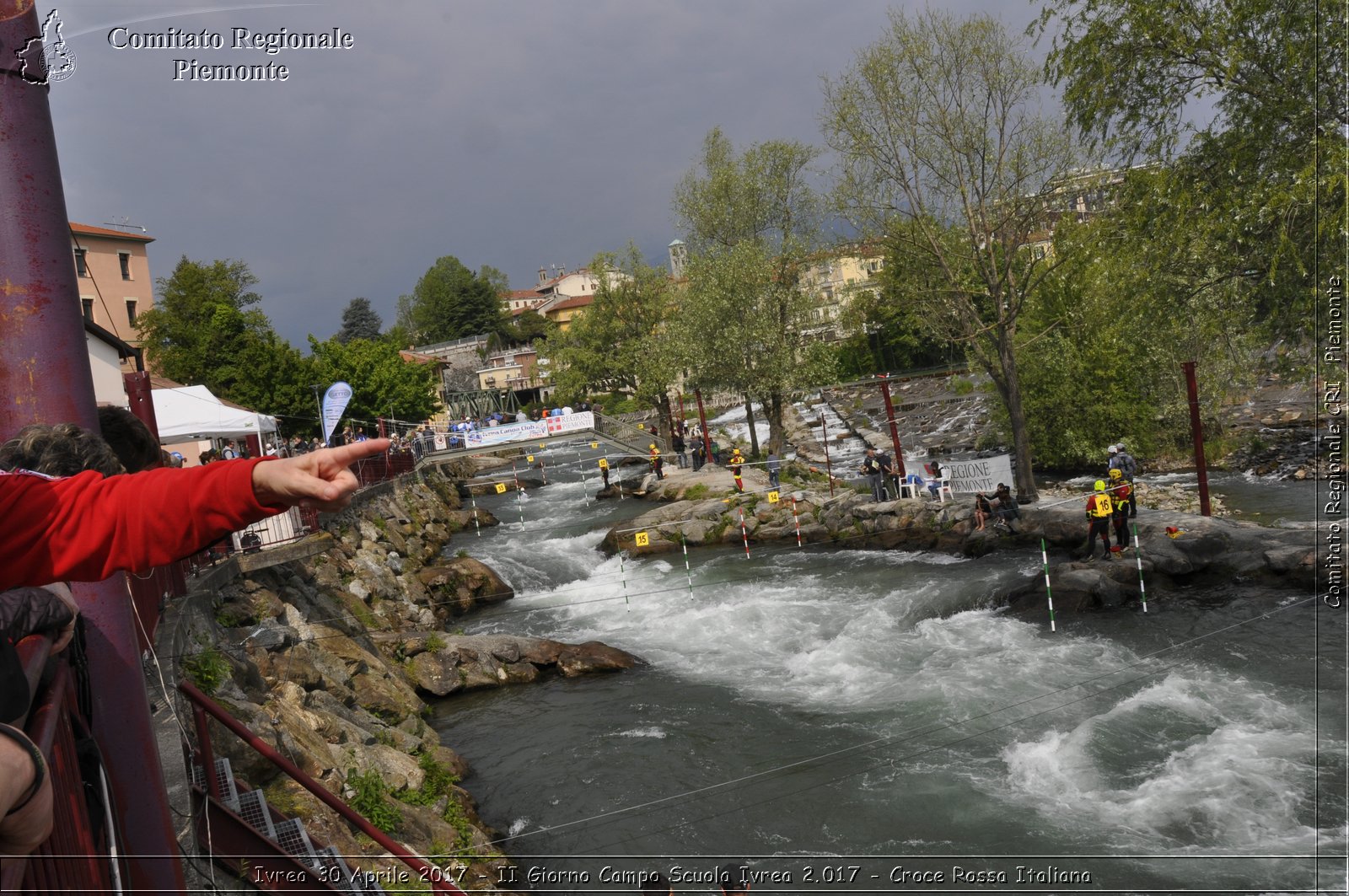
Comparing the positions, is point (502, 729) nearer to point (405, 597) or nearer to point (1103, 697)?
point (405, 597)

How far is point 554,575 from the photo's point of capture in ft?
81.4

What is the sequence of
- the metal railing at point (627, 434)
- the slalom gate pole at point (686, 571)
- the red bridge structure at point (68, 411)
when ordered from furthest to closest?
the metal railing at point (627, 434), the slalom gate pole at point (686, 571), the red bridge structure at point (68, 411)

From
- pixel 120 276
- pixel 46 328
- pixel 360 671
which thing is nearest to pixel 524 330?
pixel 120 276

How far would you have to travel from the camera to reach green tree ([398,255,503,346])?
11512cm

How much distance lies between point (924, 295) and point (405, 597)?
657 inches

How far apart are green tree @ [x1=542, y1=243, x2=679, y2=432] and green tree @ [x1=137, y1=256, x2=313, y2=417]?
13921 millimetres

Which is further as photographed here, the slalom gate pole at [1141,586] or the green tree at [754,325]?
the green tree at [754,325]

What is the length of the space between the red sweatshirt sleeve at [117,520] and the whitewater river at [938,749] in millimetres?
8434

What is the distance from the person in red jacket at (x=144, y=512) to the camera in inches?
67.9

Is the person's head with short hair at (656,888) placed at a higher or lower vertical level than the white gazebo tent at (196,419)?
lower

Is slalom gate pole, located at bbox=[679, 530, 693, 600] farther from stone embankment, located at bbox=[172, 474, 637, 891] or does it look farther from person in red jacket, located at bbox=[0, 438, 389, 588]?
person in red jacket, located at bbox=[0, 438, 389, 588]

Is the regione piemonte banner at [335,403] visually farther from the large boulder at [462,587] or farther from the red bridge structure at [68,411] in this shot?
the large boulder at [462,587]

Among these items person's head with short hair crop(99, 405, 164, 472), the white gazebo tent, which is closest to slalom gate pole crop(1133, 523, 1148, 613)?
the white gazebo tent

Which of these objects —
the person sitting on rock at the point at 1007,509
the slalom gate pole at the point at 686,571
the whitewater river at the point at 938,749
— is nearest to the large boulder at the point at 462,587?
the slalom gate pole at the point at 686,571
